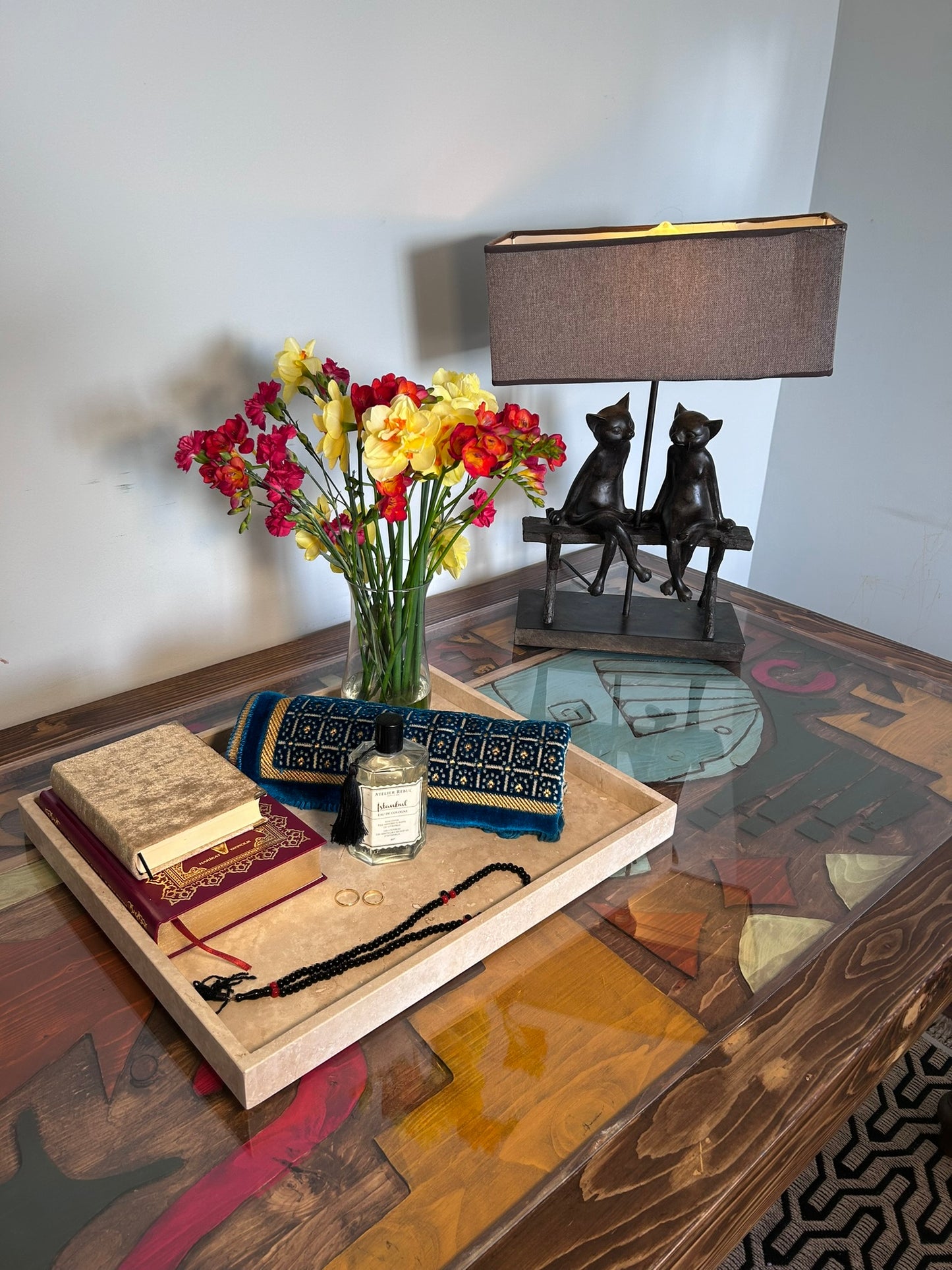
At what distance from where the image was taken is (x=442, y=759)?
822 mm

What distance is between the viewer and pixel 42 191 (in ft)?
2.82

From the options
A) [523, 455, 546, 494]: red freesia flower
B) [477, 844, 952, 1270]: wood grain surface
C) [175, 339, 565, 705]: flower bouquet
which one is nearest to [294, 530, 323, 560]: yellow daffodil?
[175, 339, 565, 705]: flower bouquet

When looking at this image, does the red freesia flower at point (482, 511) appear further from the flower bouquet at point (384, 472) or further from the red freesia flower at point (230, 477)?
the red freesia flower at point (230, 477)

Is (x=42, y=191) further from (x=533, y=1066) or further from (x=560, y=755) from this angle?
(x=533, y=1066)

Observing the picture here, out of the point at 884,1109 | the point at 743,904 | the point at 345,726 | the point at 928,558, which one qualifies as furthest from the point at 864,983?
the point at 928,558

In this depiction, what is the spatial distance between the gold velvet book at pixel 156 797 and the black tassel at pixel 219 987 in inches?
3.5

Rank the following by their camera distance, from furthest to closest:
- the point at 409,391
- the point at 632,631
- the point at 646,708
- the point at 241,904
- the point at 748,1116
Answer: the point at 632,631, the point at 646,708, the point at 409,391, the point at 241,904, the point at 748,1116

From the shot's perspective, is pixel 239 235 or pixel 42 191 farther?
pixel 239 235

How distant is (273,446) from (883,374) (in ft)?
4.02

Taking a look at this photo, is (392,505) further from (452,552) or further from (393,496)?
(452,552)

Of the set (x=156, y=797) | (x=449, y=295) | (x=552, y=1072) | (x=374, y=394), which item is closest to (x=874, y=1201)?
(x=552, y=1072)

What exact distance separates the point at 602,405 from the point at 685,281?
46 centimetres

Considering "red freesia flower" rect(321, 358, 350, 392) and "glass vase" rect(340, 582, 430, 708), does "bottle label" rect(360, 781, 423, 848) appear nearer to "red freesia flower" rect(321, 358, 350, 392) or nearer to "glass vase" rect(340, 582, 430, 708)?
"glass vase" rect(340, 582, 430, 708)

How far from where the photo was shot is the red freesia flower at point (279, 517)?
864 millimetres
